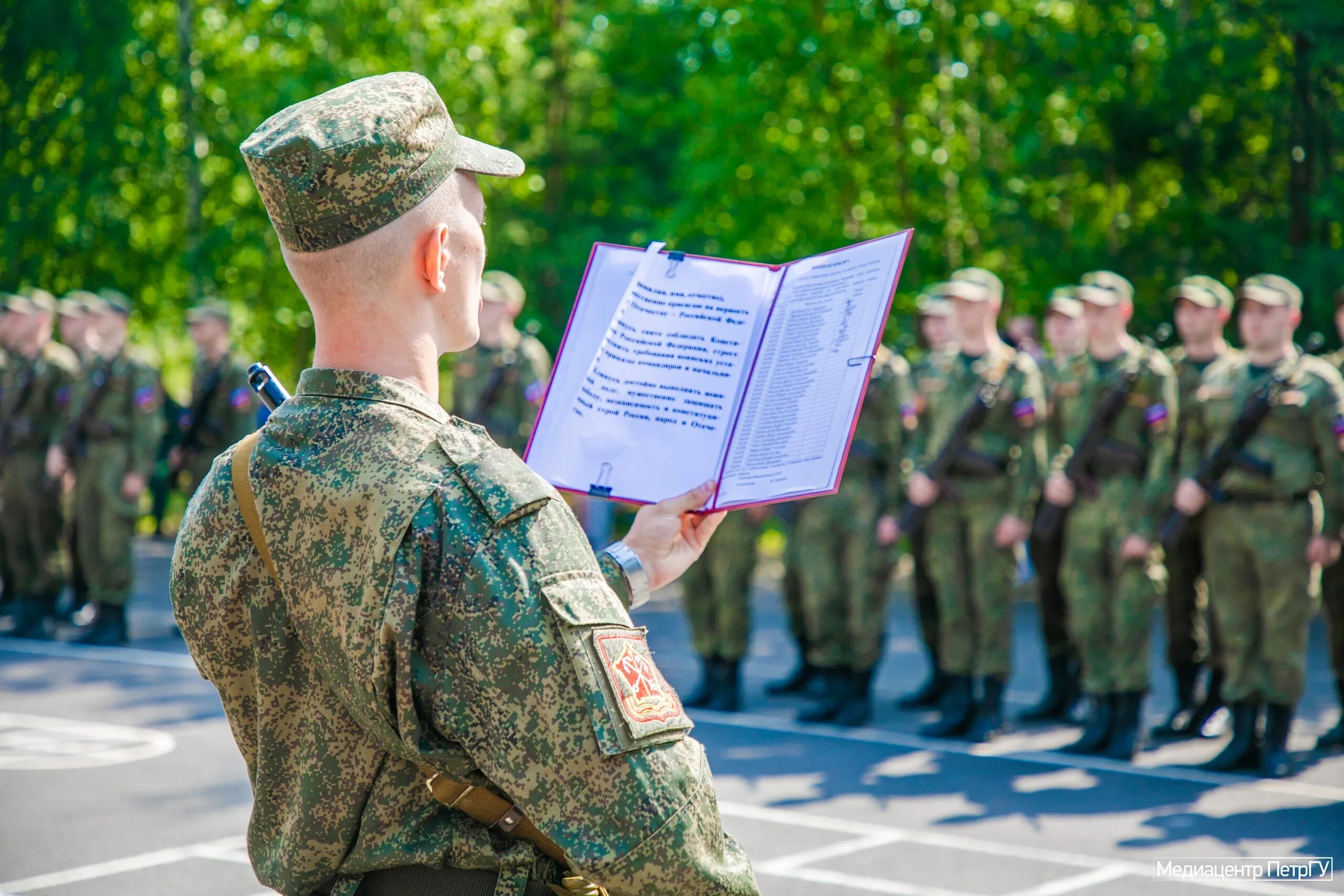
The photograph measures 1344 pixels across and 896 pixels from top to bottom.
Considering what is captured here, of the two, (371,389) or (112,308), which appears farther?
(112,308)

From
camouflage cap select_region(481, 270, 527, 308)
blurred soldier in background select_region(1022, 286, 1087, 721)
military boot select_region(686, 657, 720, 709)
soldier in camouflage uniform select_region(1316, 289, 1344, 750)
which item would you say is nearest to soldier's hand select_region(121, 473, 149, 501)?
camouflage cap select_region(481, 270, 527, 308)

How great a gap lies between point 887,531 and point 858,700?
912mm

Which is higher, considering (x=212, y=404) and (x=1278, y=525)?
(x=212, y=404)

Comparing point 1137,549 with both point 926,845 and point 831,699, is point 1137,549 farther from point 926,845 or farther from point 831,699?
point 926,845

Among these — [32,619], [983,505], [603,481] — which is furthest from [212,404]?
[603,481]

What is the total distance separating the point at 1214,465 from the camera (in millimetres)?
6531

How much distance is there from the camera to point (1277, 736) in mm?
6320

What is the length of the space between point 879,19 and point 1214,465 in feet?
32.0

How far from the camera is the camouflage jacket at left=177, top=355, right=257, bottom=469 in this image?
9.98m

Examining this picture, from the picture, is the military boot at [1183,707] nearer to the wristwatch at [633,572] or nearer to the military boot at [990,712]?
the military boot at [990,712]

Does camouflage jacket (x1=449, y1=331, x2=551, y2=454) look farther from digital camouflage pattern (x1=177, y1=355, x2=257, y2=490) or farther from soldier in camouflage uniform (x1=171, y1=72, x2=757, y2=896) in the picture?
soldier in camouflage uniform (x1=171, y1=72, x2=757, y2=896)

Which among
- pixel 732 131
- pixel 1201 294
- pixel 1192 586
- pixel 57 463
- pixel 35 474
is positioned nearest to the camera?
pixel 1201 294

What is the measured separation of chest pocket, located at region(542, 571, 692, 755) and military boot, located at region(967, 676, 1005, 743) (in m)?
5.74

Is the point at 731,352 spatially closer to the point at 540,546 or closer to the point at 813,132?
the point at 540,546
